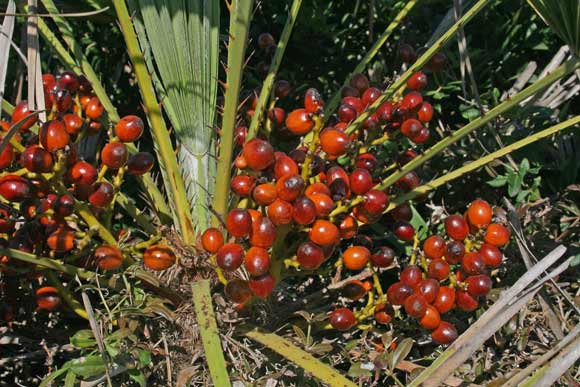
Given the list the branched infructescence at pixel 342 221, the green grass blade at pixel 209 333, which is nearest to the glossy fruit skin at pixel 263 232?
the branched infructescence at pixel 342 221

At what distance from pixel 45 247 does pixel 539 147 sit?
110 centimetres

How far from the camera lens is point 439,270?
128 centimetres

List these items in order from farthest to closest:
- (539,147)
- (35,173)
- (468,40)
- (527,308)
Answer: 1. (468,40)
2. (539,147)
3. (527,308)
4. (35,173)

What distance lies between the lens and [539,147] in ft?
5.72

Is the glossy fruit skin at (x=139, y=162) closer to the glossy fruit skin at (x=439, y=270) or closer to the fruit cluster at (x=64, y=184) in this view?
the fruit cluster at (x=64, y=184)

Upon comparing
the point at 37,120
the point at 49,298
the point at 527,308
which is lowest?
the point at 527,308

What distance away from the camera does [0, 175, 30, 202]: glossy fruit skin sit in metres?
1.13

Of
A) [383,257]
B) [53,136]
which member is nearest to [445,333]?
[383,257]

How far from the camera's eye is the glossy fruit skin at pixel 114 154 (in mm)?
1189

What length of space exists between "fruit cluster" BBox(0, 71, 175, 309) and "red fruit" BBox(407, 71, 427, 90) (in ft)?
1.59

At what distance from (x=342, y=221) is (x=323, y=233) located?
99mm

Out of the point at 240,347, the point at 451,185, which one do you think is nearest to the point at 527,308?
the point at 451,185

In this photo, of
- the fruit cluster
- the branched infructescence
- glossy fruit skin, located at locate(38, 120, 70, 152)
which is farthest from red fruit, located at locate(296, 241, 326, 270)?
glossy fruit skin, located at locate(38, 120, 70, 152)

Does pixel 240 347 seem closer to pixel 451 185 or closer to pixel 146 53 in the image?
pixel 146 53
